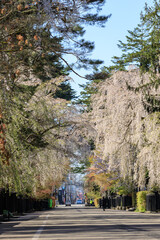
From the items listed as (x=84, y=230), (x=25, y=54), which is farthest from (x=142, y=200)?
(x=25, y=54)

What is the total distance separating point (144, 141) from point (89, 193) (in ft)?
175

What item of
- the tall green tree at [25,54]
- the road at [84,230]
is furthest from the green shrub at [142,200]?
the tall green tree at [25,54]

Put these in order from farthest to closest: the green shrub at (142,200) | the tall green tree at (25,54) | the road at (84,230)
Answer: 1. the green shrub at (142,200)
2. the road at (84,230)
3. the tall green tree at (25,54)

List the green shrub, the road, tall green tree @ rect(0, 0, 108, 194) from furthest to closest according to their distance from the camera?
the green shrub, the road, tall green tree @ rect(0, 0, 108, 194)

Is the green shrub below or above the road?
above

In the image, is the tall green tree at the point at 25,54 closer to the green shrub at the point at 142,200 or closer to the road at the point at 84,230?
the road at the point at 84,230

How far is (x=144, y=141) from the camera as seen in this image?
28719 mm

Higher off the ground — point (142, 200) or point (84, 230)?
point (142, 200)

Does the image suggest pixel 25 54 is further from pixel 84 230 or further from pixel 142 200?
pixel 142 200

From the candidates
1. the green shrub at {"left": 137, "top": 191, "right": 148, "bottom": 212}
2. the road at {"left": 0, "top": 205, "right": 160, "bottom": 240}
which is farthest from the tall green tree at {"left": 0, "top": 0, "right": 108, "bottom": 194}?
the green shrub at {"left": 137, "top": 191, "right": 148, "bottom": 212}

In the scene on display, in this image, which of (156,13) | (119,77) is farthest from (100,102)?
(156,13)

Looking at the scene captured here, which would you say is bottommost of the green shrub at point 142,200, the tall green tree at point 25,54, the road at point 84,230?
the road at point 84,230

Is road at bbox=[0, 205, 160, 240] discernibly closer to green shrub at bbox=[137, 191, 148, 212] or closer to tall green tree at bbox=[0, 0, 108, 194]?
tall green tree at bbox=[0, 0, 108, 194]

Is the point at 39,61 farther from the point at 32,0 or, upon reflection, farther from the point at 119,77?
the point at 119,77
